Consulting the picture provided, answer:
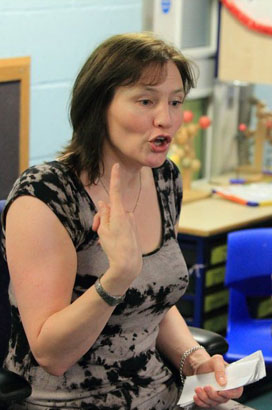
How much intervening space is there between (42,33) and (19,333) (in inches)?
52.7

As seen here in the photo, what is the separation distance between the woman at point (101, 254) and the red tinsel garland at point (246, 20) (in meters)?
1.79

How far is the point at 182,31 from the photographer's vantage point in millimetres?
3613

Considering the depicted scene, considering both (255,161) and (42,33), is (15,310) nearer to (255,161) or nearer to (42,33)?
(42,33)

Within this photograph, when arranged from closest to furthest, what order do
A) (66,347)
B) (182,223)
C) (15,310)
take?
1. (66,347)
2. (15,310)
3. (182,223)

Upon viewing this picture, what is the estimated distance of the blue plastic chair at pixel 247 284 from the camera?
274 cm

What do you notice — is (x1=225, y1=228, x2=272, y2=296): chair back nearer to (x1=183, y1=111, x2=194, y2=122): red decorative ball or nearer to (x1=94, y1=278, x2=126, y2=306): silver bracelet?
(x1=183, y1=111, x2=194, y2=122): red decorative ball

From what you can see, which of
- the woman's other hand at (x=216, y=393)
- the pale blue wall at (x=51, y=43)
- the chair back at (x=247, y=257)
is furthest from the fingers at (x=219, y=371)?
the pale blue wall at (x=51, y=43)

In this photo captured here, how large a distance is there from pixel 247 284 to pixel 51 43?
1019mm

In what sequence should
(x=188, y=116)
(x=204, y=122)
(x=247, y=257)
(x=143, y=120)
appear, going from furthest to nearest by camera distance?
(x=204, y=122)
(x=188, y=116)
(x=247, y=257)
(x=143, y=120)

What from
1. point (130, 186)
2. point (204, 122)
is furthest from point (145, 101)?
point (204, 122)

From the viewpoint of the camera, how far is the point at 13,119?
7.69 ft

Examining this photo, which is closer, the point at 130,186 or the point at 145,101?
the point at 145,101

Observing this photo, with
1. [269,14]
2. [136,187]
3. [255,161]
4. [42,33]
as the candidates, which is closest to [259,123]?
[255,161]

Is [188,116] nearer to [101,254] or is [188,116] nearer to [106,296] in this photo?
[101,254]
